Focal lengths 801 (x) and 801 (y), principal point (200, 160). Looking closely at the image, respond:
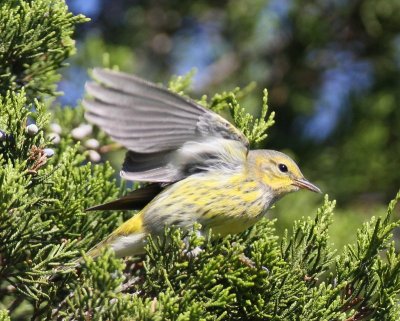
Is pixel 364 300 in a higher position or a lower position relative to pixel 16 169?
lower

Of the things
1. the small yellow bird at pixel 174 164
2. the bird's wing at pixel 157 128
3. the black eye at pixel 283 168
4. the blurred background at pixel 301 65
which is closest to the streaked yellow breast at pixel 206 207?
the small yellow bird at pixel 174 164

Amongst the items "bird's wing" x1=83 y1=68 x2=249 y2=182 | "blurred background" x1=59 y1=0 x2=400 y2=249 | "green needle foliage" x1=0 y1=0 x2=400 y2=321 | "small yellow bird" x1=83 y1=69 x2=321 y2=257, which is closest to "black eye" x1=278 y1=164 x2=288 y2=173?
"small yellow bird" x1=83 y1=69 x2=321 y2=257

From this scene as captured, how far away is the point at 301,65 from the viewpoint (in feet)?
22.6

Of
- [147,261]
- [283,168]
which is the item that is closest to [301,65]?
[283,168]

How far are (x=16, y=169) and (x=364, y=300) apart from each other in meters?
1.57

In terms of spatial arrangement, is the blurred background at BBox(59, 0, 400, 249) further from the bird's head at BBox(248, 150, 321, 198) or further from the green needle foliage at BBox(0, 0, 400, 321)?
the green needle foliage at BBox(0, 0, 400, 321)

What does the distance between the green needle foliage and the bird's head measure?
0.48 m

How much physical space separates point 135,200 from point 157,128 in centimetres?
43

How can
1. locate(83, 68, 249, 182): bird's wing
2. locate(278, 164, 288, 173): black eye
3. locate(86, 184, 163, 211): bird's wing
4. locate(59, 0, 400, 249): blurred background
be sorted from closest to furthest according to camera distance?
1. locate(83, 68, 249, 182): bird's wing
2. locate(86, 184, 163, 211): bird's wing
3. locate(278, 164, 288, 173): black eye
4. locate(59, 0, 400, 249): blurred background

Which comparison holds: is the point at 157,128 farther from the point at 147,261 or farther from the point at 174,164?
the point at 147,261

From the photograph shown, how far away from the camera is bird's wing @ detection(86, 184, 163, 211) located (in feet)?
12.2

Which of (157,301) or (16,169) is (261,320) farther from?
(16,169)

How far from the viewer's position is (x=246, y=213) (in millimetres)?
3799

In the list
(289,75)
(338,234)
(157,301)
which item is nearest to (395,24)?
(289,75)
